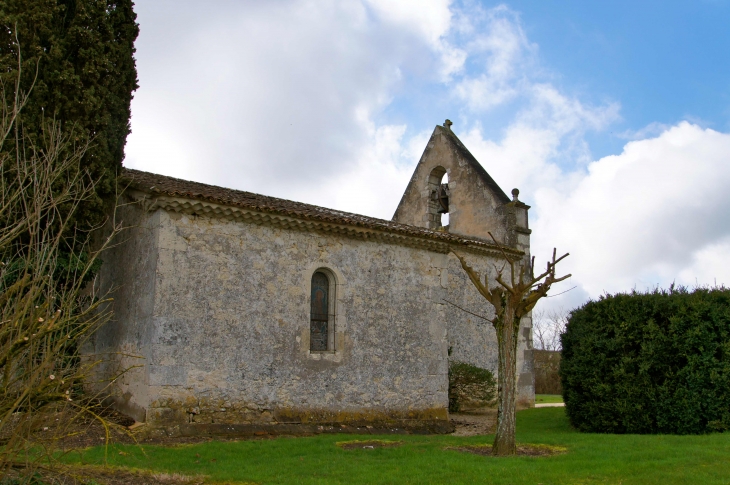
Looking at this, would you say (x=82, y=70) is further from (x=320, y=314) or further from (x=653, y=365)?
(x=653, y=365)

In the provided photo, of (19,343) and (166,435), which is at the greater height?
(19,343)

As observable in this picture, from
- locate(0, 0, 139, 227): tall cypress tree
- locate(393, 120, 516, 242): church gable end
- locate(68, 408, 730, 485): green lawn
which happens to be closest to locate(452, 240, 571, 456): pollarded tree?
locate(68, 408, 730, 485): green lawn

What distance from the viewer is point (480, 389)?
1780 cm

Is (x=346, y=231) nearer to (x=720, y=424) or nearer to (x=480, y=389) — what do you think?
(x=480, y=389)

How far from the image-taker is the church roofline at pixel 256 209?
11812 mm

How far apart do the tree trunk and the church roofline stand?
4459 mm

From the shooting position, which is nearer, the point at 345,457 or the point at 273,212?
the point at 345,457

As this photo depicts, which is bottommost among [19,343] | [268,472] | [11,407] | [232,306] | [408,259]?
[268,472]

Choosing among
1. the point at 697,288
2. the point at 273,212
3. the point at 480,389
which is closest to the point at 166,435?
the point at 273,212

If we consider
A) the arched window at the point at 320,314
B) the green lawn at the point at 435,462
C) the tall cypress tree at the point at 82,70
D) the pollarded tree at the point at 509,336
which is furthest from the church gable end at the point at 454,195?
the tall cypress tree at the point at 82,70

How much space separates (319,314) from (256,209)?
9.29 feet

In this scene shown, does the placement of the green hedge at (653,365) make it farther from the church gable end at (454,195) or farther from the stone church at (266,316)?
the church gable end at (454,195)

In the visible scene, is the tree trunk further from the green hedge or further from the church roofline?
the church roofline

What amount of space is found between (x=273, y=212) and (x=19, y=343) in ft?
25.9
